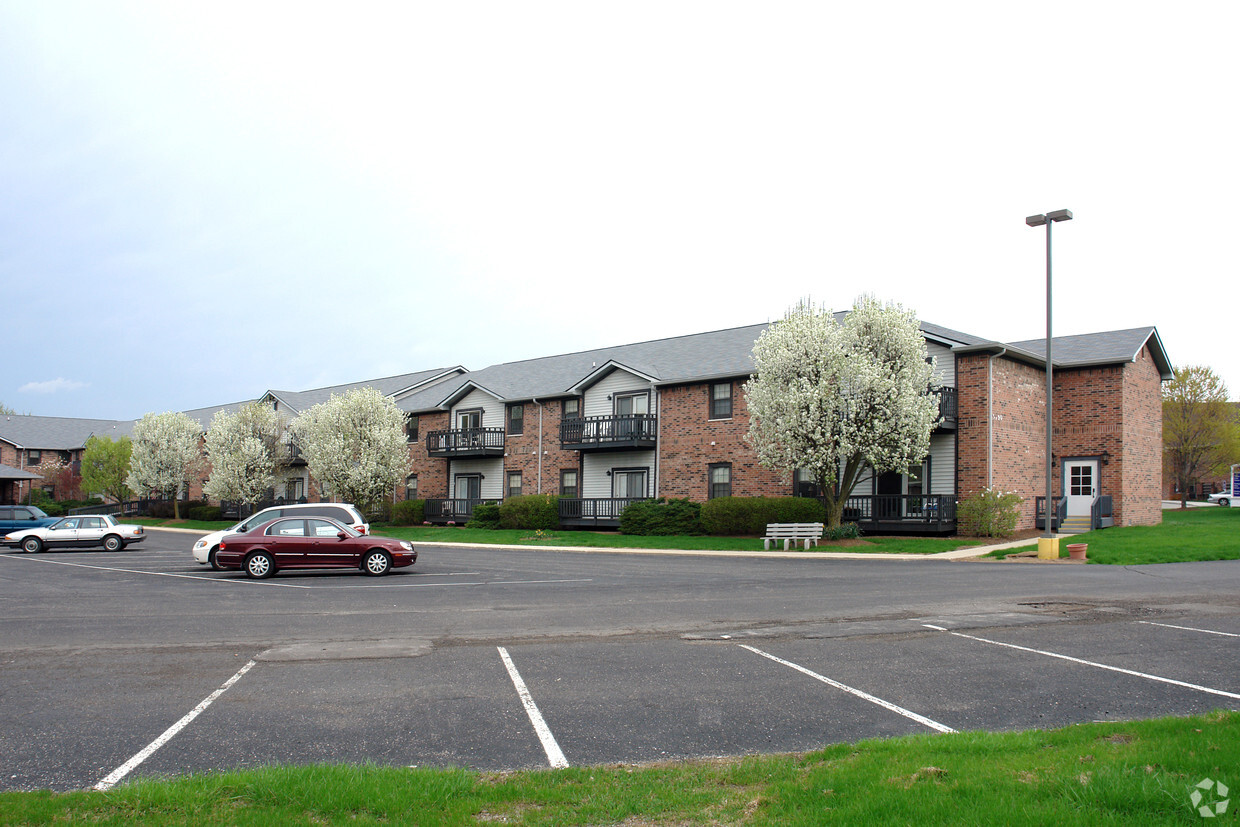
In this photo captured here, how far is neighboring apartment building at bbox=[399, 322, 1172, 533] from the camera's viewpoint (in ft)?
94.5

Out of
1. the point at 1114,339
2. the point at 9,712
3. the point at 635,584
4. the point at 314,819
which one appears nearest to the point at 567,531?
the point at 635,584

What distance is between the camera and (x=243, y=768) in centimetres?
539

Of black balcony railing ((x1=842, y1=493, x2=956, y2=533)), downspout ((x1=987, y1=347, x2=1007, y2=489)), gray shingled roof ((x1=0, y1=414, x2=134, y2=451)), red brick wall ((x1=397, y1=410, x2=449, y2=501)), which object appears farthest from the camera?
gray shingled roof ((x1=0, y1=414, x2=134, y2=451))

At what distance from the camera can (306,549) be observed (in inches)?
776

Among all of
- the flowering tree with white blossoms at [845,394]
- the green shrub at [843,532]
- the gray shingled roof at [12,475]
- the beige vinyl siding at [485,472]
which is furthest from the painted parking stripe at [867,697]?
the gray shingled roof at [12,475]

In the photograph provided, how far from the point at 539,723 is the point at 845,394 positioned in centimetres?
2155

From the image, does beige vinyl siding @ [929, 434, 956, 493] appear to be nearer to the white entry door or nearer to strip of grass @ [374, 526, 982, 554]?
strip of grass @ [374, 526, 982, 554]

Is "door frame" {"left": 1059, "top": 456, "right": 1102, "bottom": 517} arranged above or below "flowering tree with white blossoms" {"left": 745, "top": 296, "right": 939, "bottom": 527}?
below

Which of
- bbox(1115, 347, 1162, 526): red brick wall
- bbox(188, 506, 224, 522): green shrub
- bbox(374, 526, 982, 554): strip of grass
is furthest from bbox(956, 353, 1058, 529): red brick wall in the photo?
bbox(188, 506, 224, 522): green shrub

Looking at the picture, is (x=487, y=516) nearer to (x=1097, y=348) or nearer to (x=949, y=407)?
(x=949, y=407)

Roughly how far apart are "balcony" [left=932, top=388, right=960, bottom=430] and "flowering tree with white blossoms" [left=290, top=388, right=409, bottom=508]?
2429 centimetres

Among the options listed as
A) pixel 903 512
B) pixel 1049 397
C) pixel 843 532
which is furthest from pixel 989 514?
pixel 1049 397

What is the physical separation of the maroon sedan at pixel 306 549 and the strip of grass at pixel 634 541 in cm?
1132

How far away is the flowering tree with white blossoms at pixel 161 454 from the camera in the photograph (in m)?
55.8
